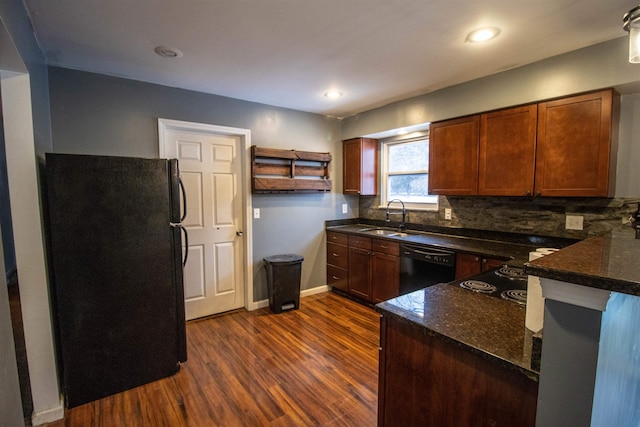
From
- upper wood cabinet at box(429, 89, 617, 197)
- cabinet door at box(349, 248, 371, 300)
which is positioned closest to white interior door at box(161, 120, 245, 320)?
cabinet door at box(349, 248, 371, 300)

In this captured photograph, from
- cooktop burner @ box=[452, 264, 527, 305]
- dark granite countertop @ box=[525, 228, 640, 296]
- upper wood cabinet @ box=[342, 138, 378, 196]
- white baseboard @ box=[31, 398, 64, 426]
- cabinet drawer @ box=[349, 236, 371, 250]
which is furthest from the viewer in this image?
upper wood cabinet @ box=[342, 138, 378, 196]

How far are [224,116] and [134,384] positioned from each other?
259 centimetres

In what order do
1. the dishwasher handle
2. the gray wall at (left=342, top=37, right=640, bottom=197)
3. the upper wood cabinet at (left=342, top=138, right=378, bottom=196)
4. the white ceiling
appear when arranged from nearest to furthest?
the white ceiling < the gray wall at (left=342, top=37, right=640, bottom=197) < the dishwasher handle < the upper wood cabinet at (left=342, top=138, right=378, bottom=196)

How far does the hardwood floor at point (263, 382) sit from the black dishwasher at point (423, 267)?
60cm

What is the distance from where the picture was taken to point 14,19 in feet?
4.84

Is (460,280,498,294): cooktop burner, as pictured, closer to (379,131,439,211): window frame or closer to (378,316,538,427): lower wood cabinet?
(378,316,538,427): lower wood cabinet

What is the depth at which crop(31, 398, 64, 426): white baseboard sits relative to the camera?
1.83m

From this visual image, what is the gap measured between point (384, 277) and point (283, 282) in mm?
1153

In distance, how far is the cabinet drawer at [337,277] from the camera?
3.90 m

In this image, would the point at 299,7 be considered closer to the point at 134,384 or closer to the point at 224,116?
the point at 224,116

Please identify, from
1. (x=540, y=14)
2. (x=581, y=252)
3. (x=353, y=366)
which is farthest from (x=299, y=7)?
(x=353, y=366)

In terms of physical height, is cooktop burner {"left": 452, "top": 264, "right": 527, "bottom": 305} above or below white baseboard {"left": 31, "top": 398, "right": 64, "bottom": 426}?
above

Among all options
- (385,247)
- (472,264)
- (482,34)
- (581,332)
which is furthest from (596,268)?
(385,247)

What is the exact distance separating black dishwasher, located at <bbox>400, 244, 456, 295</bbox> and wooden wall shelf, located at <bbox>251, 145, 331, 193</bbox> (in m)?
1.43
